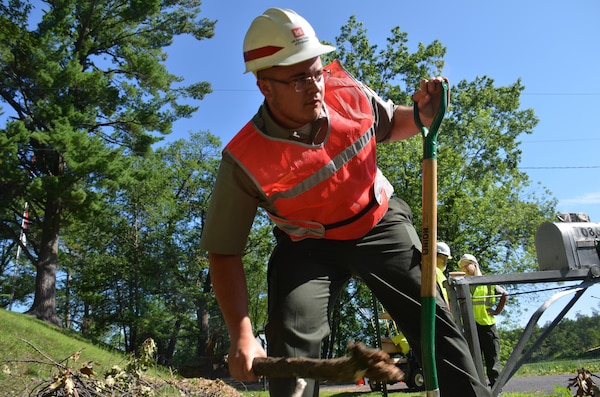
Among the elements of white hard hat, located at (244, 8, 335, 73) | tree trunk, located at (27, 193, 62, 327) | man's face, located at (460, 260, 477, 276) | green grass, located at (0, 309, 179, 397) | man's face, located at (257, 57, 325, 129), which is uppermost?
tree trunk, located at (27, 193, 62, 327)

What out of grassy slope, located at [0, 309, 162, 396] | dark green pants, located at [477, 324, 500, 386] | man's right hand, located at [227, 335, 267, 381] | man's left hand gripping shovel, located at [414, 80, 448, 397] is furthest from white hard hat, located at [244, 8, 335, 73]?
dark green pants, located at [477, 324, 500, 386]

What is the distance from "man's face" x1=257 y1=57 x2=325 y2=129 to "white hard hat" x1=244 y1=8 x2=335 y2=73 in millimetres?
51

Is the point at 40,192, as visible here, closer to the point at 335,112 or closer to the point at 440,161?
the point at 440,161

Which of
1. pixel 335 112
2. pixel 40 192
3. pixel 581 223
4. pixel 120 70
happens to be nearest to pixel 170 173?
pixel 120 70

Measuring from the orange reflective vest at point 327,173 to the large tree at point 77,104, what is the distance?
52.8 ft

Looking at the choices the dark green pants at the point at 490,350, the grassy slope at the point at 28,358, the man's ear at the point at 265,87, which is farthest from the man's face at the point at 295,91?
the dark green pants at the point at 490,350

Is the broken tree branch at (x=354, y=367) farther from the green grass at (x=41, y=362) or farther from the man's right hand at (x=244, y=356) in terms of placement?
the green grass at (x=41, y=362)

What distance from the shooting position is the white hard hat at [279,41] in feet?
8.78

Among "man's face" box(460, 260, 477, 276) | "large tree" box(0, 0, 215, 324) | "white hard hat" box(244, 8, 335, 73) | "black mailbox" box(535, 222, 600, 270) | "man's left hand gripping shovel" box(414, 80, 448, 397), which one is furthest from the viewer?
"large tree" box(0, 0, 215, 324)

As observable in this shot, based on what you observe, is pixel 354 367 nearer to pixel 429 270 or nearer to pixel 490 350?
pixel 429 270

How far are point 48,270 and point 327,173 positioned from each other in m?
21.2

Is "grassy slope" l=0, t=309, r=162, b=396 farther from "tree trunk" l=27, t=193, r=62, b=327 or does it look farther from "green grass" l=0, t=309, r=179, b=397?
"tree trunk" l=27, t=193, r=62, b=327

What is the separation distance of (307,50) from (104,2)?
21.1m

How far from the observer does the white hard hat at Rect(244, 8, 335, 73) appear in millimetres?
2676
